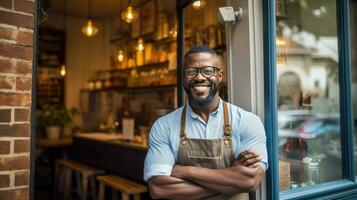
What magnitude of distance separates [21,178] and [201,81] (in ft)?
3.36

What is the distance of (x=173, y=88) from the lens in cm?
523

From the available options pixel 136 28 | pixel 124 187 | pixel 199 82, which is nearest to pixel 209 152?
pixel 199 82

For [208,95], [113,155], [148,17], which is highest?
[148,17]

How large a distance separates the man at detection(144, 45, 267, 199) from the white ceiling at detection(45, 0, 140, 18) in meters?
4.58

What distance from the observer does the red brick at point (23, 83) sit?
1570mm

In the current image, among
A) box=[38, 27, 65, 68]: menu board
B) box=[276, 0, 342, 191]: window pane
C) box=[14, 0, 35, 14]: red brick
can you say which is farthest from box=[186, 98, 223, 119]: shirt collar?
box=[38, 27, 65, 68]: menu board

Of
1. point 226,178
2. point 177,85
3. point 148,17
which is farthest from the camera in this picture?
point 148,17

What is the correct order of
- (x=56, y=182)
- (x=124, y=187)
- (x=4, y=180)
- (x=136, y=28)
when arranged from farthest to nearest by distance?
(x=136, y=28) → (x=56, y=182) → (x=124, y=187) → (x=4, y=180)

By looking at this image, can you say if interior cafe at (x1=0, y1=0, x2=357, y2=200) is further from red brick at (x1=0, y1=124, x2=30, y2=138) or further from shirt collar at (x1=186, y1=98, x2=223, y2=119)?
shirt collar at (x1=186, y1=98, x2=223, y2=119)

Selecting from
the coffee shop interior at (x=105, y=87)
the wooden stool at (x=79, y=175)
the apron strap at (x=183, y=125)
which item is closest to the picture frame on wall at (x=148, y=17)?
the coffee shop interior at (x=105, y=87)

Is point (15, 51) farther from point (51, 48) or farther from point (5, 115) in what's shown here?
point (51, 48)

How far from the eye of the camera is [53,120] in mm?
5992

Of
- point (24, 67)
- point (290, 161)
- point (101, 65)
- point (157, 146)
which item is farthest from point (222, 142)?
point (101, 65)

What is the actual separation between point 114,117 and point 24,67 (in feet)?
16.8
